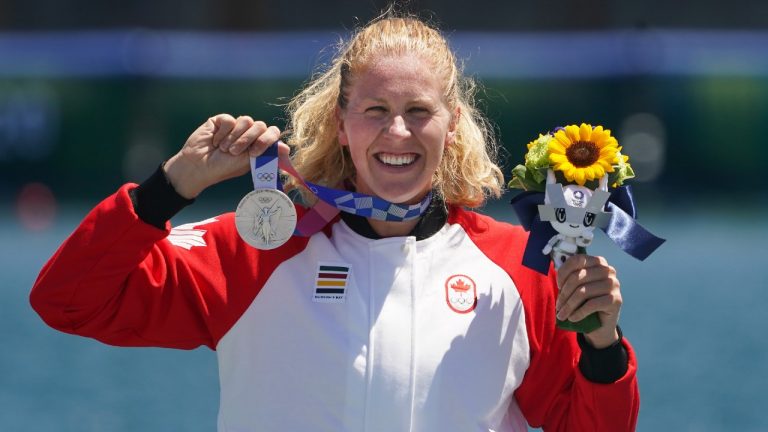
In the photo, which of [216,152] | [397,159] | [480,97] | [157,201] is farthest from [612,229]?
[480,97]

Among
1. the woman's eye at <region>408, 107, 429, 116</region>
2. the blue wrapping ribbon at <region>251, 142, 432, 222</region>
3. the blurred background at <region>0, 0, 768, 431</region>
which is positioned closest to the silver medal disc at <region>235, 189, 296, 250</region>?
the blue wrapping ribbon at <region>251, 142, 432, 222</region>

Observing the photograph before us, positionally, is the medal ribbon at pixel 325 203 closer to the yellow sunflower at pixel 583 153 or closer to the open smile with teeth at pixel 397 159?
the open smile with teeth at pixel 397 159

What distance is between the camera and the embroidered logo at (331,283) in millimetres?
2588

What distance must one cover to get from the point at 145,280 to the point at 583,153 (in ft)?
3.13

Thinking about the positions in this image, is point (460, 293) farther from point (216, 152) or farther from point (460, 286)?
point (216, 152)

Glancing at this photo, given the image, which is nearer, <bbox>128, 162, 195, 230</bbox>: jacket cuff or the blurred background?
<bbox>128, 162, 195, 230</bbox>: jacket cuff

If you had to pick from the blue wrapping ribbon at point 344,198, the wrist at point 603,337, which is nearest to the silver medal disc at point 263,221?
the blue wrapping ribbon at point 344,198

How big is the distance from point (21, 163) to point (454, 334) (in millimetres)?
12689

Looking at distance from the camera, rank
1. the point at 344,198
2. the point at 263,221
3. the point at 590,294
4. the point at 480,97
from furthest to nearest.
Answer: the point at 480,97
the point at 344,198
the point at 263,221
the point at 590,294

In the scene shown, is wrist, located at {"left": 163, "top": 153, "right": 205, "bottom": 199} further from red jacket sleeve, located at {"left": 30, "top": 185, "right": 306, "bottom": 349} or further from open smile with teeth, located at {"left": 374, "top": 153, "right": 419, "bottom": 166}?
open smile with teeth, located at {"left": 374, "top": 153, "right": 419, "bottom": 166}

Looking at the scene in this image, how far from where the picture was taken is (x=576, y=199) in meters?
2.53

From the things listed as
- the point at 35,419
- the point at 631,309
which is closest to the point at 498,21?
the point at 631,309

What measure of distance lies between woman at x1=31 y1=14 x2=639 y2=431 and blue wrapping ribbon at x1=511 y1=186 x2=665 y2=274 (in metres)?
0.08

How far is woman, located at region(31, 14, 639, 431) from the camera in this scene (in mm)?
2488
